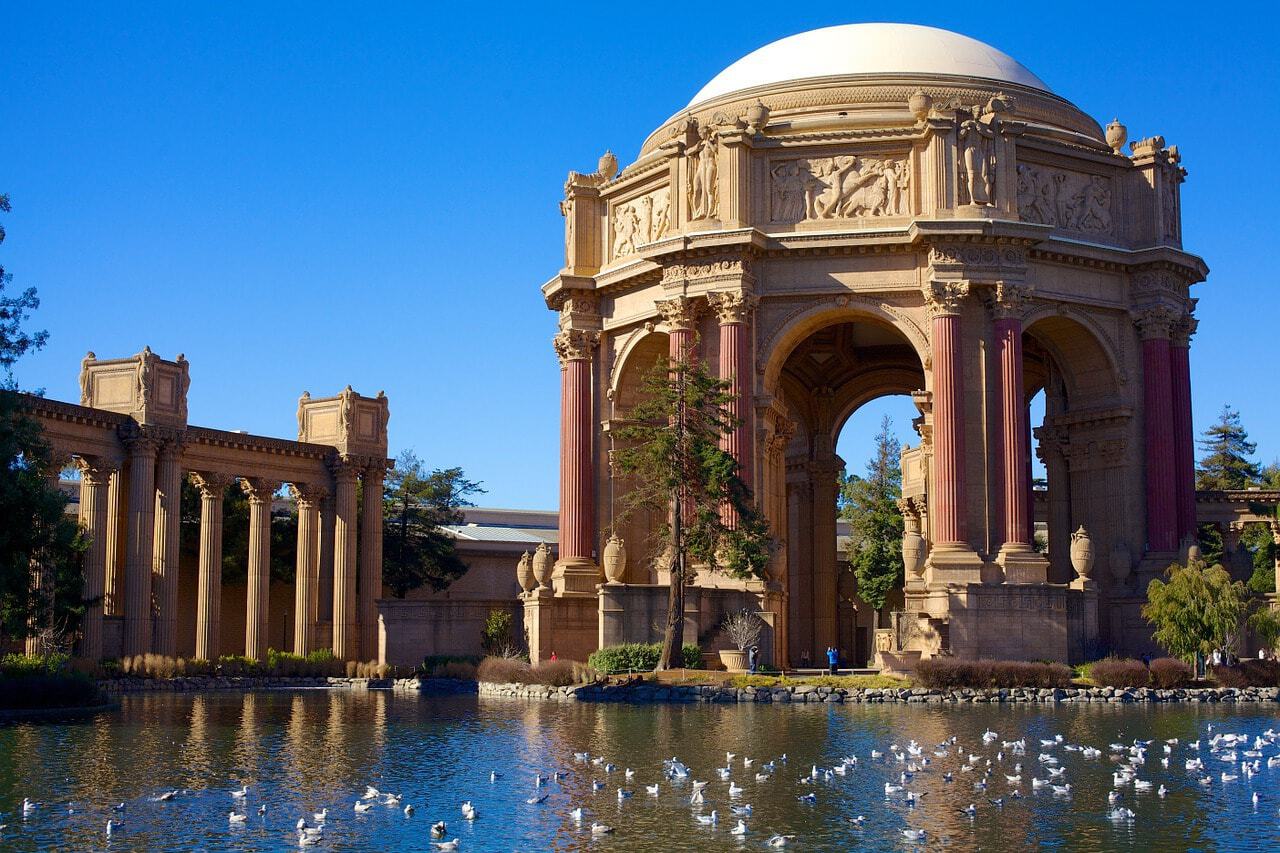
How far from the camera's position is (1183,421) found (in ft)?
179

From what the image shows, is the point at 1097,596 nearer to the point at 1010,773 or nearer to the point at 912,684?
the point at 912,684

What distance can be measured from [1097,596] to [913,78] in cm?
1786

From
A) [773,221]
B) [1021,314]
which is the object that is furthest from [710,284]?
[1021,314]

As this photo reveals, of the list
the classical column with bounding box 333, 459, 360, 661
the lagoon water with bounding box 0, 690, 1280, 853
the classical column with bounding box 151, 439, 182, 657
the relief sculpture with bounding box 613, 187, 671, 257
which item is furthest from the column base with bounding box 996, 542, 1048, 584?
the classical column with bounding box 151, 439, 182, 657

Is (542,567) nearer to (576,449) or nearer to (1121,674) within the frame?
(576,449)

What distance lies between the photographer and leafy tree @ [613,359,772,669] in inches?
1693

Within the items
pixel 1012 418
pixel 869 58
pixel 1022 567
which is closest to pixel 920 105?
pixel 869 58

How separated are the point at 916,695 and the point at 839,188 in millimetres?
19371

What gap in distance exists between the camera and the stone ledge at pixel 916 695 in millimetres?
37969

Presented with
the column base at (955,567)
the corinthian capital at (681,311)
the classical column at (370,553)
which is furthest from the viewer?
the classical column at (370,553)

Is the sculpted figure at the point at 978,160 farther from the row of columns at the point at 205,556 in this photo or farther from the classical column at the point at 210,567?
the classical column at the point at 210,567

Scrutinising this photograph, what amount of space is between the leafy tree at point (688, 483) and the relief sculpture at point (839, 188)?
864 cm

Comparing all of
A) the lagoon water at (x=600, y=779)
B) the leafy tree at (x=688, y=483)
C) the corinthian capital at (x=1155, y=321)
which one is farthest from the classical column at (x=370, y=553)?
the corinthian capital at (x=1155, y=321)

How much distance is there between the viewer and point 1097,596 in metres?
48.4
